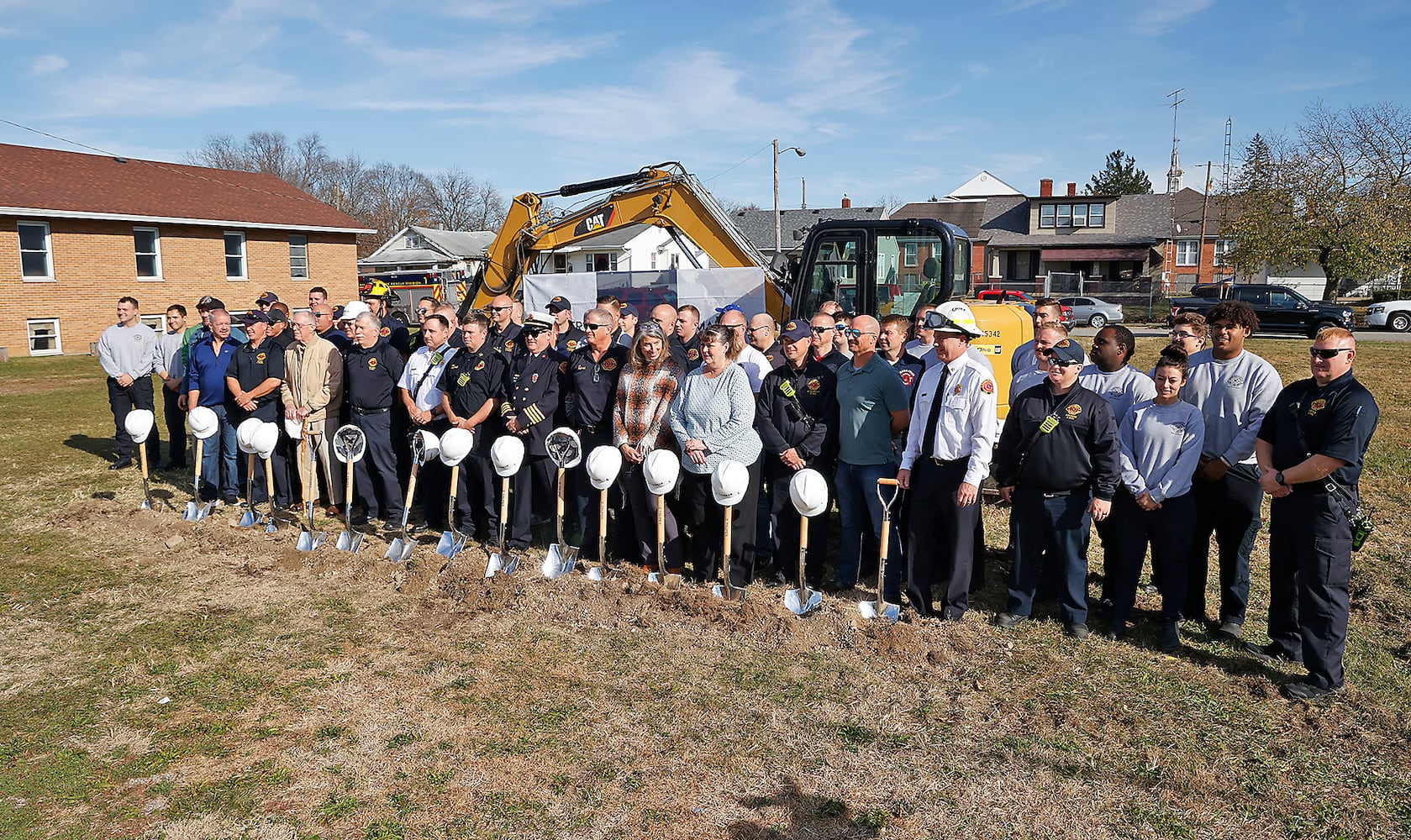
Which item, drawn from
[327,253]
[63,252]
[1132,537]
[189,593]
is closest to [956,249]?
[1132,537]

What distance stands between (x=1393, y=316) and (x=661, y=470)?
93.1 ft

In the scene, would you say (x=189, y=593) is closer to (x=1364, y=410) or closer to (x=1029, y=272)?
(x=1364, y=410)

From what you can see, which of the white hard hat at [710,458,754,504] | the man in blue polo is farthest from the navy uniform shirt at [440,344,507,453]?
the man in blue polo

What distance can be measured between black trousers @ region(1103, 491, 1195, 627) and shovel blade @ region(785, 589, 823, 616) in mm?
1808

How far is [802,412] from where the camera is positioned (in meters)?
6.07

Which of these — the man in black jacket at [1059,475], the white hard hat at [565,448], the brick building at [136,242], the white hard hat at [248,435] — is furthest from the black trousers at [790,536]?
the brick building at [136,242]

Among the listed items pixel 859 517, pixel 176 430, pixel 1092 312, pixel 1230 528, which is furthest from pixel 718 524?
pixel 1092 312

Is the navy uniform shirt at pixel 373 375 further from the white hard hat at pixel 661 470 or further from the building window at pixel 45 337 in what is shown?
the building window at pixel 45 337

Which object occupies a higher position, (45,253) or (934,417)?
(45,253)

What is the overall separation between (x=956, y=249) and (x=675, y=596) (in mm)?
5482

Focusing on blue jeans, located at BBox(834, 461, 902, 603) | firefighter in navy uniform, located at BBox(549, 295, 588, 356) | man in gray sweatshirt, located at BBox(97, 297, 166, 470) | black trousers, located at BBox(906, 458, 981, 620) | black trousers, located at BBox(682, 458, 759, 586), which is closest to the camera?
black trousers, located at BBox(906, 458, 981, 620)

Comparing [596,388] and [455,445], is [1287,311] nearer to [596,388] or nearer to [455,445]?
[596,388]

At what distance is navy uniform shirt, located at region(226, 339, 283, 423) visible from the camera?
8.08m

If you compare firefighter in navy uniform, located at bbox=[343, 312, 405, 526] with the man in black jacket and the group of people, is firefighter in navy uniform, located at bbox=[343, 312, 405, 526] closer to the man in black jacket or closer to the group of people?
the group of people
